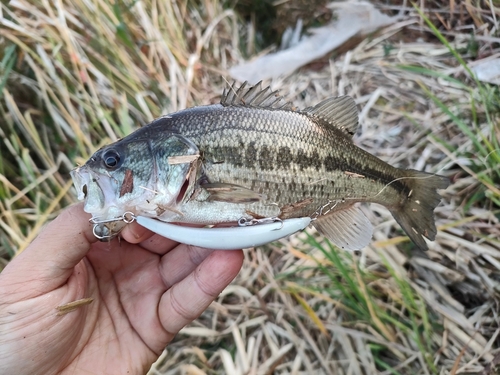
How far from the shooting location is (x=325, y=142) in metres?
1.35

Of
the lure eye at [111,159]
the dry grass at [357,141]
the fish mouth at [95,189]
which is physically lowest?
the dry grass at [357,141]

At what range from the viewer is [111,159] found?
121 cm

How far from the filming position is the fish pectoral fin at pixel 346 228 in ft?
4.68

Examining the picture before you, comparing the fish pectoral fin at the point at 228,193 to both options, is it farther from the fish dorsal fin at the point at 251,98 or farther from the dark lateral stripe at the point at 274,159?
the fish dorsal fin at the point at 251,98

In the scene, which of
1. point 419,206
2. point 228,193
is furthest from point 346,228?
point 228,193

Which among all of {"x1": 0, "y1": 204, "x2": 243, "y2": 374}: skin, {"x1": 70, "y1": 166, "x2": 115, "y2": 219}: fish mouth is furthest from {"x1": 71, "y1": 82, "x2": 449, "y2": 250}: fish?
{"x1": 0, "y1": 204, "x2": 243, "y2": 374}: skin

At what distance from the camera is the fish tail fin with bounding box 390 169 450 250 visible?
149 centimetres

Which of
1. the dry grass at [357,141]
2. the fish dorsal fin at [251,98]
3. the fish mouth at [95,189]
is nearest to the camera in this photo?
the fish mouth at [95,189]

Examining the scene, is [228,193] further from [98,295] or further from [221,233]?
[98,295]

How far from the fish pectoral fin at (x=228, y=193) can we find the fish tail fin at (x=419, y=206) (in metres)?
0.61

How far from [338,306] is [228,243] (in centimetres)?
84

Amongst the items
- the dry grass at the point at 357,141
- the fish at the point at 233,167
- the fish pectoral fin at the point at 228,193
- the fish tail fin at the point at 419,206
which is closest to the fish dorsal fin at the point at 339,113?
the fish at the point at 233,167

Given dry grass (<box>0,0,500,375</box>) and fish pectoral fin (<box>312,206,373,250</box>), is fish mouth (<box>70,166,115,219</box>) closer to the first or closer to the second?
fish pectoral fin (<box>312,206,373,250</box>)

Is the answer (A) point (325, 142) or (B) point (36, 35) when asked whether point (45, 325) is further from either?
(B) point (36, 35)
